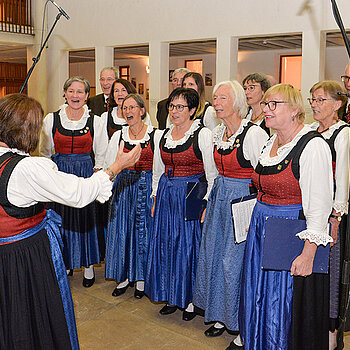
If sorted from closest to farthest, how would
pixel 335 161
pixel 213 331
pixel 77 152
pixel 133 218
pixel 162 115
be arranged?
pixel 335 161 → pixel 213 331 → pixel 133 218 → pixel 77 152 → pixel 162 115

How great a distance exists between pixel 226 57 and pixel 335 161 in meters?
5.10

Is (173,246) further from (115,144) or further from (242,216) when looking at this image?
(115,144)

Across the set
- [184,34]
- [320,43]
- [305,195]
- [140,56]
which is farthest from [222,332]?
[140,56]

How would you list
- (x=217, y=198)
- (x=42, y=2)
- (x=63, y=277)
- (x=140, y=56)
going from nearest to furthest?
(x=63, y=277)
(x=217, y=198)
(x=42, y=2)
(x=140, y=56)

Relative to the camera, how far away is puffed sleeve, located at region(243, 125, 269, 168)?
114 inches

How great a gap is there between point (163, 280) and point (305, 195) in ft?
5.04

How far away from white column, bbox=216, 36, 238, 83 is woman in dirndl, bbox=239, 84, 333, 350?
517 cm

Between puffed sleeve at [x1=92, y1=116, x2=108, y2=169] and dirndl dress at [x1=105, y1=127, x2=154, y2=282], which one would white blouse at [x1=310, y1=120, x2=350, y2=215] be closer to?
dirndl dress at [x1=105, y1=127, x2=154, y2=282]

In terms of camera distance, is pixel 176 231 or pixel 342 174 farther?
pixel 176 231

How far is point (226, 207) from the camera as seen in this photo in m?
2.98

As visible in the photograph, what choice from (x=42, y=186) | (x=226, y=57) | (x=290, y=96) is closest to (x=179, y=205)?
(x=290, y=96)

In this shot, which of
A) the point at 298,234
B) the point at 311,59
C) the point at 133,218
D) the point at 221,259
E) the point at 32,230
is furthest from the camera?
the point at 311,59

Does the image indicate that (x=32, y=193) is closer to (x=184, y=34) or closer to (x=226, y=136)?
(x=226, y=136)

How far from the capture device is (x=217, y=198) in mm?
3020
